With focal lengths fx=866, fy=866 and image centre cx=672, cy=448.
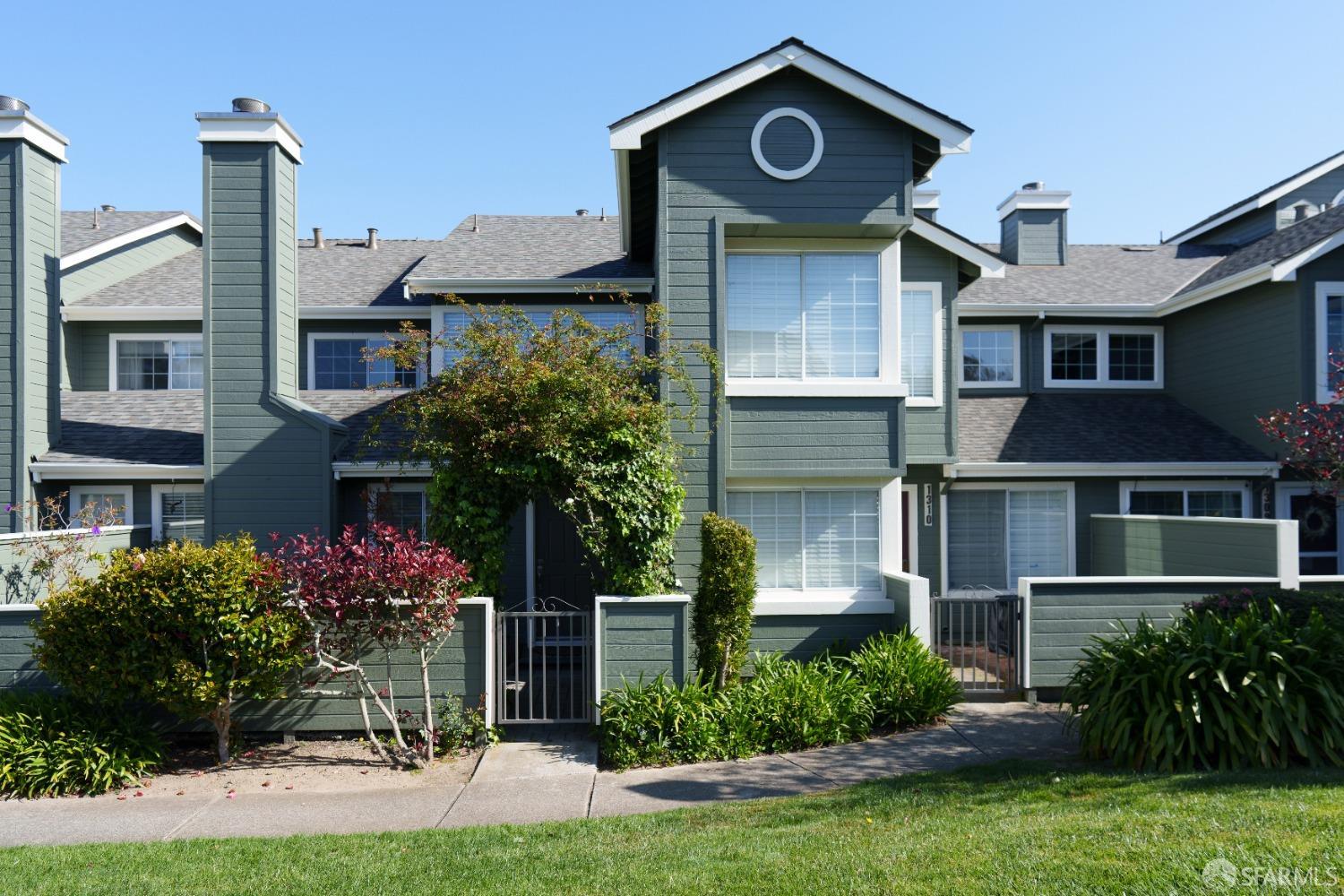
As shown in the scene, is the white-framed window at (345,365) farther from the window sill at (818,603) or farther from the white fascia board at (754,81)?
the window sill at (818,603)

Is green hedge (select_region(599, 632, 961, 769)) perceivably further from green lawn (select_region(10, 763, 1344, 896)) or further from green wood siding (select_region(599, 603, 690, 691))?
green lawn (select_region(10, 763, 1344, 896))

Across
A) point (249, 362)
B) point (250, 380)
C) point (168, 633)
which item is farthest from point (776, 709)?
point (249, 362)

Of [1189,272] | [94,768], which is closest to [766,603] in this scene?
[94,768]

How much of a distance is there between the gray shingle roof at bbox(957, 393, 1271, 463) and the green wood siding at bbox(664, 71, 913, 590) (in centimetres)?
549

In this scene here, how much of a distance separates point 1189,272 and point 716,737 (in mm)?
15422

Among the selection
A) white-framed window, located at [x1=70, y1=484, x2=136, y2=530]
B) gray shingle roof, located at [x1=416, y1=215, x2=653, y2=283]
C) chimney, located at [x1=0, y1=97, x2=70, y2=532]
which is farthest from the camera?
gray shingle roof, located at [x1=416, y1=215, x2=653, y2=283]

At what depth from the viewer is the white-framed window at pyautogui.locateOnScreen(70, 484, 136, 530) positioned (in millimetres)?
12906

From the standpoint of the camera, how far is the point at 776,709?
28.8 ft

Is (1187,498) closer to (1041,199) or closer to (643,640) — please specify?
(1041,199)

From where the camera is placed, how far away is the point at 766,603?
10742mm

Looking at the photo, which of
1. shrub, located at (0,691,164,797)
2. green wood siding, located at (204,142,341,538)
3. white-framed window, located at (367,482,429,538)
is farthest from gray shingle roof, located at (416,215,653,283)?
shrub, located at (0,691,164,797)

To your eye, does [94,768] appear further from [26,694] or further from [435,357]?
[435,357]

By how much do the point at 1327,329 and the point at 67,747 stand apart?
57.6ft

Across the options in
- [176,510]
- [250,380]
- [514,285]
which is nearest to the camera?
[250,380]
